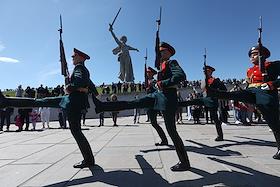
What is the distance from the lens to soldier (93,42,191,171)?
207 inches

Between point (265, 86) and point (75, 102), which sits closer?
point (75, 102)

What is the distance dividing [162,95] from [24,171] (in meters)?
2.64

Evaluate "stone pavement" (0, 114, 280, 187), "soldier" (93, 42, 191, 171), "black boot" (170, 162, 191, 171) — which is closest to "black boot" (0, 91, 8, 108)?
"stone pavement" (0, 114, 280, 187)

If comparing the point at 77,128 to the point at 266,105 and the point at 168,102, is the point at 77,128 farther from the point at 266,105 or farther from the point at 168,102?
the point at 266,105

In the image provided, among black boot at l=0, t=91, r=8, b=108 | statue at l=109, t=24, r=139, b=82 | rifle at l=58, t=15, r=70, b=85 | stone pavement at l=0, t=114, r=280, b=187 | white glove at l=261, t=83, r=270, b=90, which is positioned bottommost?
stone pavement at l=0, t=114, r=280, b=187

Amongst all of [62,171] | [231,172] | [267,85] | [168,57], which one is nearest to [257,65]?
[267,85]

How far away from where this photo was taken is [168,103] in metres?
5.29

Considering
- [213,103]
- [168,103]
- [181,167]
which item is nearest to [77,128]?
[168,103]

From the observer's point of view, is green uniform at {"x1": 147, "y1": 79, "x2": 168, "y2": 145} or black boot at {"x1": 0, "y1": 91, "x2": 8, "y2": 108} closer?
black boot at {"x1": 0, "y1": 91, "x2": 8, "y2": 108}

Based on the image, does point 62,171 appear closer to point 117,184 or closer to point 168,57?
point 117,184

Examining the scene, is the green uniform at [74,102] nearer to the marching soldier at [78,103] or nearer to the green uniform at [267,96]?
the marching soldier at [78,103]

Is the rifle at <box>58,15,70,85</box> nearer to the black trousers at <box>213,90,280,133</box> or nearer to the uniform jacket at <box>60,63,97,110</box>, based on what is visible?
the uniform jacket at <box>60,63,97,110</box>

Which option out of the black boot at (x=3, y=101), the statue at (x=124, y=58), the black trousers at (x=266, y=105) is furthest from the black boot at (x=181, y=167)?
the statue at (x=124, y=58)

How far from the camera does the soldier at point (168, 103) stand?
17.3 feet
